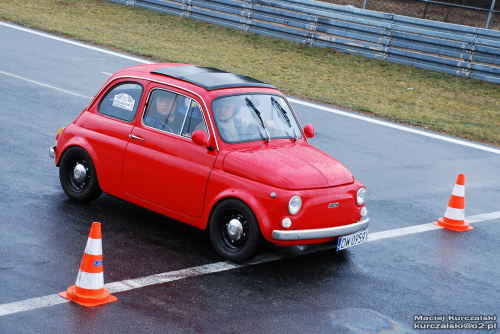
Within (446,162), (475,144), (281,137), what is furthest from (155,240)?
(475,144)

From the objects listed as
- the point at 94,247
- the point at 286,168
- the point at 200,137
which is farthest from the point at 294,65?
the point at 94,247

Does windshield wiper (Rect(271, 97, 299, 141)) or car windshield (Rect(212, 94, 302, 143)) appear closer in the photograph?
car windshield (Rect(212, 94, 302, 143))

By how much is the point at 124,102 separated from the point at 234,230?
2.29m

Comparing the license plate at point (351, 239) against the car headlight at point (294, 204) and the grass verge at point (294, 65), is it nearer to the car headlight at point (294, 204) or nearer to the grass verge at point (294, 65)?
the car headlight at point (294, 204)

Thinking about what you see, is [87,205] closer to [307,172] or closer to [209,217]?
[209,217]

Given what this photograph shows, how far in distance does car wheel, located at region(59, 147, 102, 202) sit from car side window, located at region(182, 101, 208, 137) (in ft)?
4.42

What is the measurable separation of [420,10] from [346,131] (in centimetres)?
1463

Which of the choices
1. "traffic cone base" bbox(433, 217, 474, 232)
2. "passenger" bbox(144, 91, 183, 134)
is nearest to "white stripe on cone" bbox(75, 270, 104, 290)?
"passenger" bbox(144, 91, 183, 134)

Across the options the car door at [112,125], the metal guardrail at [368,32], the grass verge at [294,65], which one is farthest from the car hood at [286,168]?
the metal guardrail at [368,32]

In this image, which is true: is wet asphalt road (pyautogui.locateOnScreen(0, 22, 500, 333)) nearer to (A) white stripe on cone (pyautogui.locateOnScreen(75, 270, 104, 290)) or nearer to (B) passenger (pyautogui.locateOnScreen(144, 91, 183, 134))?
(A) white stripe on cone (pyautogui.locateOnScreen(75, 270, 104, 290))

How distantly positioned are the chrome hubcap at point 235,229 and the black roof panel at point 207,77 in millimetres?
1642

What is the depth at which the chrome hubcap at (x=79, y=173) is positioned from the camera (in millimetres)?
9547

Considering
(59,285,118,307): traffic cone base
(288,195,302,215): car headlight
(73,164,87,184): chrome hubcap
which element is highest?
(288,195,302,215): car headlight

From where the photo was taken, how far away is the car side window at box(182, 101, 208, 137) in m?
8.78
